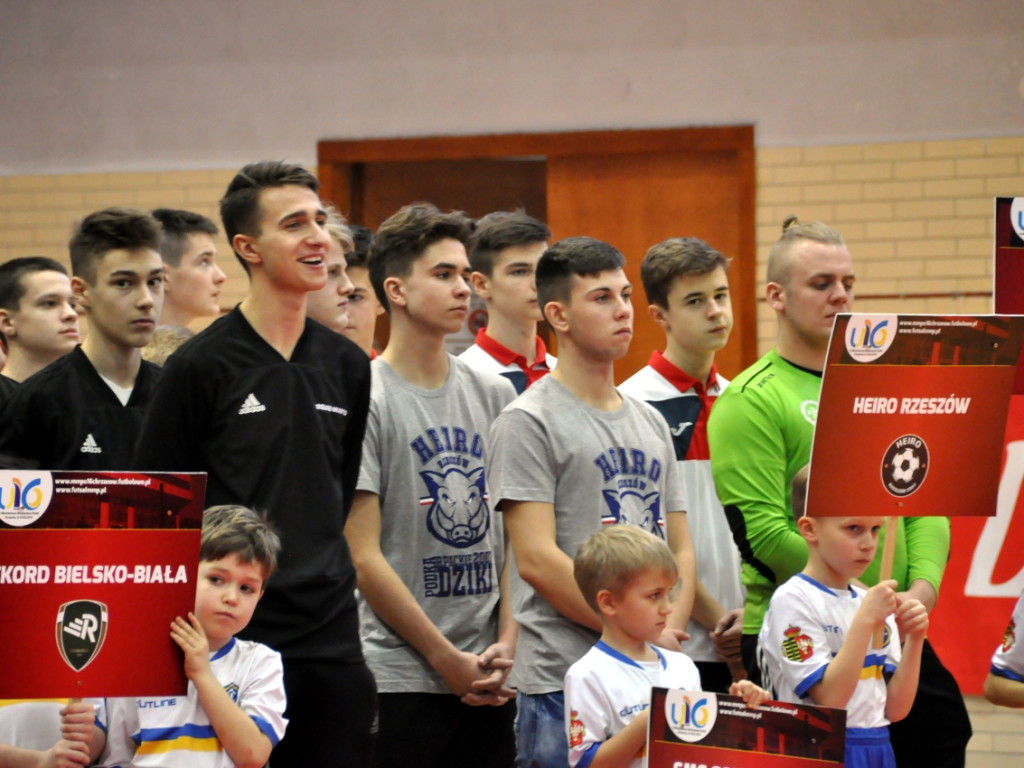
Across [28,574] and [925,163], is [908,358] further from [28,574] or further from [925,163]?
[925,163]

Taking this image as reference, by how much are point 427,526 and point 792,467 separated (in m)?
0.95

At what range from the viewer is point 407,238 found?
11.8 feet

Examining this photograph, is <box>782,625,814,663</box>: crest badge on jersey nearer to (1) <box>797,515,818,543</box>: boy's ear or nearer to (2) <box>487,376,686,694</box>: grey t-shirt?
(1) <box>797,515,818,543</box>: boy's ear

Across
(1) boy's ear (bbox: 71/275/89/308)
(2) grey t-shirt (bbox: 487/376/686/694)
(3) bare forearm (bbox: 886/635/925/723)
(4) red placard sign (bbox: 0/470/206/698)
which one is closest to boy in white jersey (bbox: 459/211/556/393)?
(2) grey t-shirt (bbox: 487/376/686/694)

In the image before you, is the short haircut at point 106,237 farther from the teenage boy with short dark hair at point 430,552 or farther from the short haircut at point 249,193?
the teenage boy with short dark hair at point 430,552

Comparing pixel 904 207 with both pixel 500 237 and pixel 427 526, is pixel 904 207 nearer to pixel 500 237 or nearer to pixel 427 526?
pixel 500 237

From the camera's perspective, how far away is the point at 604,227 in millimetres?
6699

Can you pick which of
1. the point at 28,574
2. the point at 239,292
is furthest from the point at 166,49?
the point at 28,574

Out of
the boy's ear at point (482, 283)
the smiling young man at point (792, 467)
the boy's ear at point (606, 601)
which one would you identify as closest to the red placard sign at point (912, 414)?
the boy's ear at point (606, 601)

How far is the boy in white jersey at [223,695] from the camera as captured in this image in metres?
2.45

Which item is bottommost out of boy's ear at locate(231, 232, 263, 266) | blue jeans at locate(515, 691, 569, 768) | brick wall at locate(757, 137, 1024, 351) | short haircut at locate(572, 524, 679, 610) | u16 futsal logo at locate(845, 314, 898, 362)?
blue jeans at locate(515, 691, 569, 768)

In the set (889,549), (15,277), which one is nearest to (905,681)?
(889,549)

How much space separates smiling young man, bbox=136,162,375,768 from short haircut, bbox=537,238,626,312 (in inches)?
29.5

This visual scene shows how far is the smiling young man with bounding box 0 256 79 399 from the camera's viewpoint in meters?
4.11
